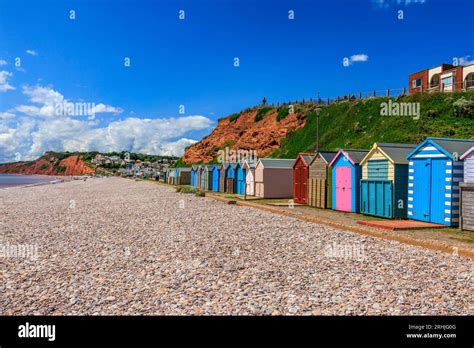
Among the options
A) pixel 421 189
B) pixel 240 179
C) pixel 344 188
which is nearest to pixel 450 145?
pixel 421 189

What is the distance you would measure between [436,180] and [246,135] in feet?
229

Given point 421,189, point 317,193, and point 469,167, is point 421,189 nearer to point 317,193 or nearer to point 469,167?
point 469,167

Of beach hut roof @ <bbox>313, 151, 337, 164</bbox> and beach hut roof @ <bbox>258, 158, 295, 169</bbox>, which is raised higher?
beach hut roof @ <bbox>313, 151, 337, 164</bbox>

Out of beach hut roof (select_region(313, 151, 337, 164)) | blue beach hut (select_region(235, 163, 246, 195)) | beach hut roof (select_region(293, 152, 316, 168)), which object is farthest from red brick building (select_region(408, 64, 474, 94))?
beach hut roof (select_region(313, 151, 337, 164))

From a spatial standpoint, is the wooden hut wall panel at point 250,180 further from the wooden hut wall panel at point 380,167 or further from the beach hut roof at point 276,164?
the wooden hut wall panel at point 380,167

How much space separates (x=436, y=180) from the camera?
46.3 feet

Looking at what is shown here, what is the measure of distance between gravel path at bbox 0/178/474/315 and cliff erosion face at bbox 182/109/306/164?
2390 inches

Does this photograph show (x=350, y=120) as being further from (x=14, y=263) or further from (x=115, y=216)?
(x=14, y=263)

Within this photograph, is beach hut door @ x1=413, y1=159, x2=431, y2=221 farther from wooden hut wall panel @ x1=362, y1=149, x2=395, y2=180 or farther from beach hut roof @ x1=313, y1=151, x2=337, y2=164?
beach hut roof @ x1=313, y1=151, x2=337, y2=164

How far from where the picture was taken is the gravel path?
21.2ft

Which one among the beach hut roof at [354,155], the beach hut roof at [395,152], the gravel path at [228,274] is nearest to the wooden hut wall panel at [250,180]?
the beach hut roof at [354,155]

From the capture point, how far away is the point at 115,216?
790 inches

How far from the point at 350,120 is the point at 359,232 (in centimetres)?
4938
